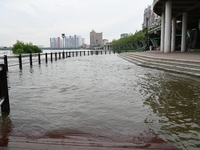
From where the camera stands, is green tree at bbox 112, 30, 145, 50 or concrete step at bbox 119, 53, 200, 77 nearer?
concrete step at bbox 119, 53, 200, 77

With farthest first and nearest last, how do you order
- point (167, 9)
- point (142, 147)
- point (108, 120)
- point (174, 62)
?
point (167, 9)
point (174, 62)
point (108, 120)
point (142, 147)

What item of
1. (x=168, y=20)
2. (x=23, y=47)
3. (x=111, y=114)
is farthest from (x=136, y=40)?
(x=111, y=114)

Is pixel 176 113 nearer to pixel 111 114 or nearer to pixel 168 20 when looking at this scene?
pixel 111 114

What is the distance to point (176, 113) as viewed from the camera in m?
4.43

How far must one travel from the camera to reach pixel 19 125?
3.76 m

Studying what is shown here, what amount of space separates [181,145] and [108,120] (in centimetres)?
146

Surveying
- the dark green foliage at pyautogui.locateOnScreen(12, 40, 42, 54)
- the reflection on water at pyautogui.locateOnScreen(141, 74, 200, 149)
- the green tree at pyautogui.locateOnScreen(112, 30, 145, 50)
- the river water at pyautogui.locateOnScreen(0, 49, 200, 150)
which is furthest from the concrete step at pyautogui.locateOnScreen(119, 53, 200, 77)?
the dark green foliage at pyautogui.locateOnScreen(12, 40, 42, 54)

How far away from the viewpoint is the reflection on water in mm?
3252

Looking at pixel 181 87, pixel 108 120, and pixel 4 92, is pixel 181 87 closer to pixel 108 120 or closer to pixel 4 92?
pixel 108 120

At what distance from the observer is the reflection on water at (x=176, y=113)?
10.7ft

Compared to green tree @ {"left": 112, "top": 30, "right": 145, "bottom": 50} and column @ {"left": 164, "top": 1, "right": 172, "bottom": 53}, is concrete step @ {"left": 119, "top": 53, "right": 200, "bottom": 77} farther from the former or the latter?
green tree @ {"left": 112, "top": 30, "right": 145, "bottom": 50}

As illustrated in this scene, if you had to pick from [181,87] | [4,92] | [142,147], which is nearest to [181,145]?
[142,147]

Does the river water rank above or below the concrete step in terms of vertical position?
below

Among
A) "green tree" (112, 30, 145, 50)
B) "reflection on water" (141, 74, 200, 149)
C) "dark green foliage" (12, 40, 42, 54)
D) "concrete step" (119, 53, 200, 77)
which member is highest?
"green tree" (112, 30, 145, 50)
